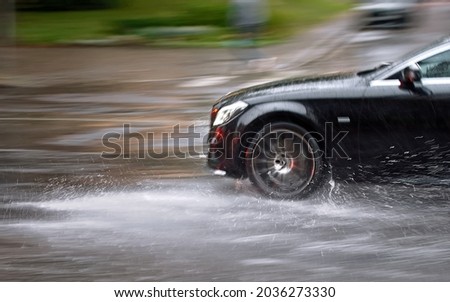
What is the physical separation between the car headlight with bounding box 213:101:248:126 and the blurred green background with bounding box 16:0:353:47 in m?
3.45

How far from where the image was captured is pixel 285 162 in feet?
25.9

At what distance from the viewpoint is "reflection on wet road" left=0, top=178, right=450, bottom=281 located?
6.57 meters

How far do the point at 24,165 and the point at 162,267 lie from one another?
9.87ft

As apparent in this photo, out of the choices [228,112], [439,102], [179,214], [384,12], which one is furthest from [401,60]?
[384,12]

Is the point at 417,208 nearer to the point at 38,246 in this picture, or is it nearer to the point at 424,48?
the point at 424,48

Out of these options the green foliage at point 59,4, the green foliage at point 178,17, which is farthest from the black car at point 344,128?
the green foliage at point 59,4

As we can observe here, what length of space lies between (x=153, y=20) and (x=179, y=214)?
5.36 meters

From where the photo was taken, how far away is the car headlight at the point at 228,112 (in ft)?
25.9

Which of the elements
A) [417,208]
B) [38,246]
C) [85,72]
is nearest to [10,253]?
[38,246]

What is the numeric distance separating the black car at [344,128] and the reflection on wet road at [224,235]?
0.77ft

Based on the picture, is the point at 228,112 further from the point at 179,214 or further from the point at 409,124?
the point at 409,124

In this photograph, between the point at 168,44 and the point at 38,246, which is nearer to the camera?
the point at 38,246

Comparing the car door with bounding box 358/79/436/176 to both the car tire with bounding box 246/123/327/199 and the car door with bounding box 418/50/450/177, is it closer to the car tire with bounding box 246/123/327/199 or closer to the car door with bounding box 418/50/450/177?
the car door with bounding box 418/50/450/177
